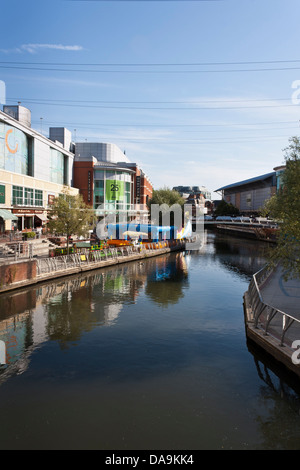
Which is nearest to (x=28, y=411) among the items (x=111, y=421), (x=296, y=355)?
(x=111, y=421)

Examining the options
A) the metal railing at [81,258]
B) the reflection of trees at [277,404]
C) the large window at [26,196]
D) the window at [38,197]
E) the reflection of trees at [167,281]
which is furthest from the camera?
the window at [38,197]

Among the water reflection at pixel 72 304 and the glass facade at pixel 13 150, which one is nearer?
the water reflection at pixel 72 304

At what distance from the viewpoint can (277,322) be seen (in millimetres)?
13297

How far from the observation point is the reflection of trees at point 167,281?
2103 centimetres

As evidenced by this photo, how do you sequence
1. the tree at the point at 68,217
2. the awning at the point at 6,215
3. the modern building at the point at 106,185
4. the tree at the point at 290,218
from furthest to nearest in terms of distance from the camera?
the modern building at the point at 106,185, the awning at the point at 6,215, the tree at the point at 68,217, the tree at the point at 290,218

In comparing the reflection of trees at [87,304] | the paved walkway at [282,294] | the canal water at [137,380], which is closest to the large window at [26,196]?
the reflection of trees at [87,304]

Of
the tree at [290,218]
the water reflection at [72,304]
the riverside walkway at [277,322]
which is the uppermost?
the tree at [290,218]

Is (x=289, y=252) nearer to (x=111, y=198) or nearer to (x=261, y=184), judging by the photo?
(x=111, y=198)

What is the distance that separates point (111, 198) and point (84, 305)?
5303 cm

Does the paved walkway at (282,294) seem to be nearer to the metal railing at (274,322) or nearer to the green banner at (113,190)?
the metal railing at (274,322)

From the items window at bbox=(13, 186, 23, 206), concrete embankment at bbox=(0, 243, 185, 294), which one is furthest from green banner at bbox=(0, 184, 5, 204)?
concrete embankment at bbox=(0, 243, 185, 294)

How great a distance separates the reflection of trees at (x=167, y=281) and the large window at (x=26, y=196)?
17460 millimetres

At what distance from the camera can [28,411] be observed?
28.5ft

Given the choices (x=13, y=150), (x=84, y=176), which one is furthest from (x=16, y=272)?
(x=84, y=176)
